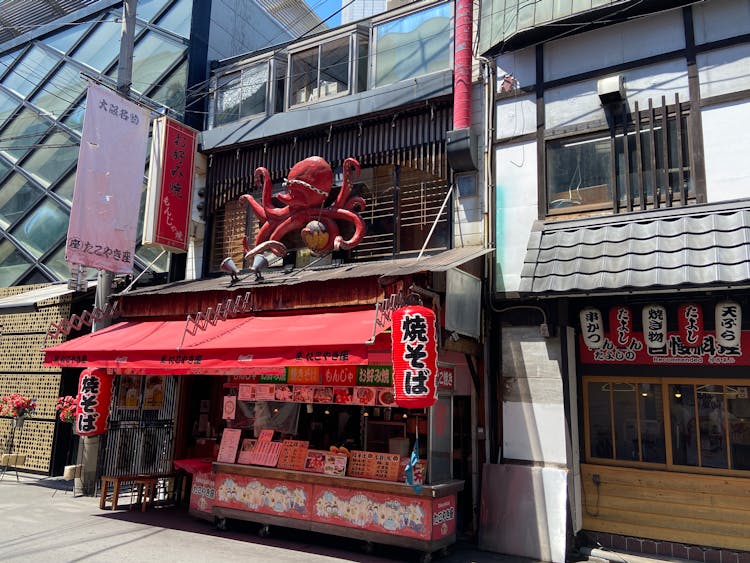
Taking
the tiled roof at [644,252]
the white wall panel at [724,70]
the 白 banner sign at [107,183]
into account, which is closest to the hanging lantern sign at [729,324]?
the tiled roof at [644,252]

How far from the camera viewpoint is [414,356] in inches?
310

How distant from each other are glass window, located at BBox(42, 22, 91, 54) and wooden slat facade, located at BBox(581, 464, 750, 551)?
1937 centimetres

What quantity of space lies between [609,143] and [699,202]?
5.87ft

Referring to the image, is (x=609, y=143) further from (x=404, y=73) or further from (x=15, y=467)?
(x=15, y=467)

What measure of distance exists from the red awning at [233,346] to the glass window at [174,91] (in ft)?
21.4

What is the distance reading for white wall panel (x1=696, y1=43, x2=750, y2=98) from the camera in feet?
28.9

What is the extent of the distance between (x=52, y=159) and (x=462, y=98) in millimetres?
13486

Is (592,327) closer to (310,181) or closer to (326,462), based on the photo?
(326,462)

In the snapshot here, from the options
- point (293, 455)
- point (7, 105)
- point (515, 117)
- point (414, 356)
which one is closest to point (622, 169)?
point (515, 117)

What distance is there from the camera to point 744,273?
7219 millimetres

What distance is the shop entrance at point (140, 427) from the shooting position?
41.3 ft

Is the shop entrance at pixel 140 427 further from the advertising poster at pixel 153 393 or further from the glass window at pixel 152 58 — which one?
the glass window at pixel 152 58

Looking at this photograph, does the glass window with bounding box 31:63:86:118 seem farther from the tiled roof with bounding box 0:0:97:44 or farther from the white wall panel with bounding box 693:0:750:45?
the white wall panel with bounding box 693:0:750:45

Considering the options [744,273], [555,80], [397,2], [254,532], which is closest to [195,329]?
[254,532]
